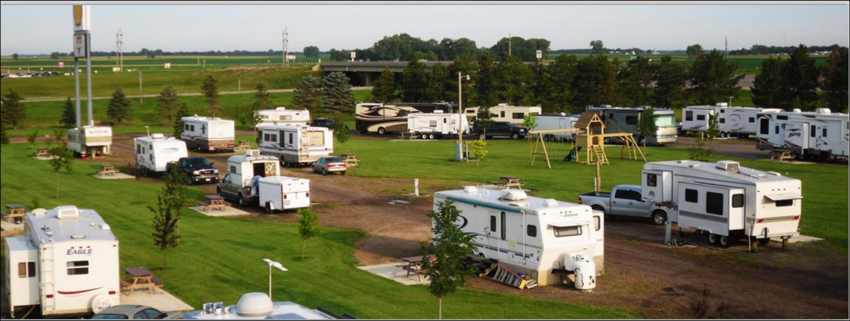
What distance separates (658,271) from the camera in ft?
79.6

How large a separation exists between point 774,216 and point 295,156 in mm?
27050

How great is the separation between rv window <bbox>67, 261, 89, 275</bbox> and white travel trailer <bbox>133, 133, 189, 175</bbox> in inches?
1019

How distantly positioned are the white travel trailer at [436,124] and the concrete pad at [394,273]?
1673 inches

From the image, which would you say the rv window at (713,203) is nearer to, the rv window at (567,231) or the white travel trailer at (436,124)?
the rv window at (567,231)

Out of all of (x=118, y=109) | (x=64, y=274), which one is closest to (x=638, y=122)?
(x=64, y=274)

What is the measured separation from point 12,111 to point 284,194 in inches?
1970

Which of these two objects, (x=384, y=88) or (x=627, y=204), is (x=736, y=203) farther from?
(x=384, y=88)

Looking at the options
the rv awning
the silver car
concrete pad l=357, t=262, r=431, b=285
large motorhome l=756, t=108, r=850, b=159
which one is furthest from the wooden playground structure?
concrete pad l=357, t=262, r=431, b=285

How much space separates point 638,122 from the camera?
5956 cm

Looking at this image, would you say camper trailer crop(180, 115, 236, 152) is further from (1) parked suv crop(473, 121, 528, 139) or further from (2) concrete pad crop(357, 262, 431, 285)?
(2) concrete pad crop(357, 262, 431, 285)

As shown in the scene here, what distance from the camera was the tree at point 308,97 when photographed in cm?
9050

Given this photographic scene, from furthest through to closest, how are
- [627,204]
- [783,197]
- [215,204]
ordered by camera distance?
[215,204], [627,204], [783,197]

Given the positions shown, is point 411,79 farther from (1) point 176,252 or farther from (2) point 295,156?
(1) point 176,252

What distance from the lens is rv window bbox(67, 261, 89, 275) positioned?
1933 cm
